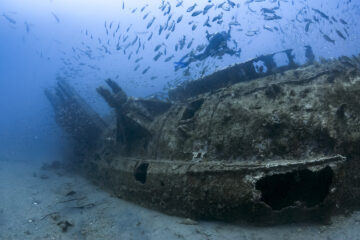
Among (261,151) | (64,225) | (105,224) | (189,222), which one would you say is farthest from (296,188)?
(64,225)

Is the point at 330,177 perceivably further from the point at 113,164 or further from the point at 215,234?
the point at 113,164

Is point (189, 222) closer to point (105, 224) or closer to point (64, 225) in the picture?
point (105, 224)

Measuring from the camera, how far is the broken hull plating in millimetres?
Answer: 3992

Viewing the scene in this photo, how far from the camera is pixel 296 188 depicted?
14.0 ft

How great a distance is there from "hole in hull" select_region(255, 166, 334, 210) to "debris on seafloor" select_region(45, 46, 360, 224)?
16mm

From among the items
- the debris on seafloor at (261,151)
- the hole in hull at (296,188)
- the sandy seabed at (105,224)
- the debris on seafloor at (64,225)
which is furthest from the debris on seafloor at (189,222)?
the debris on seafloor at (64,225)

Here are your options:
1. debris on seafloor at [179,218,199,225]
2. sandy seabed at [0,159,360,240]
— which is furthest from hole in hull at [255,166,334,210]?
debris on seafloor at [179,218,199,225]

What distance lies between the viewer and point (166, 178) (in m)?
5.73

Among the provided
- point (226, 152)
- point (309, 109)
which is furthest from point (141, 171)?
point (309, 109)

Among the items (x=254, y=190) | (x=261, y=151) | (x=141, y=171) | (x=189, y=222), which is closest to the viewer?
(x=254, y=190)

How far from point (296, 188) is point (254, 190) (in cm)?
81

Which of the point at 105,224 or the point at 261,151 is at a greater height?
the point at 261,151

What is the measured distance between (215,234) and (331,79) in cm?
411

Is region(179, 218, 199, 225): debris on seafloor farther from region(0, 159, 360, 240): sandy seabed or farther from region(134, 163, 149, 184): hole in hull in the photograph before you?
region(134, 163, 149, 184): hole in hull
